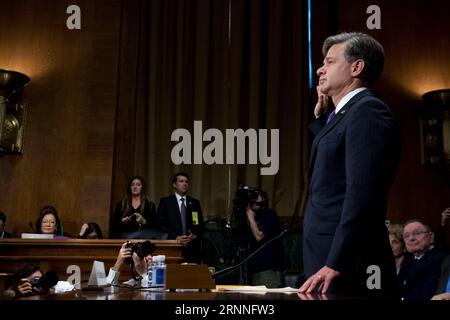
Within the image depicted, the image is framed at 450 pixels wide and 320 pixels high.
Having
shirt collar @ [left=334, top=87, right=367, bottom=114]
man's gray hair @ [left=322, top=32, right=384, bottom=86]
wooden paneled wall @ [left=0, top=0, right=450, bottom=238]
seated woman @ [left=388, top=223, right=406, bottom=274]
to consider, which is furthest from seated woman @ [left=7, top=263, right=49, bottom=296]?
wooden paneled wall @ [left=0, top=0, right=450, bottom=238]

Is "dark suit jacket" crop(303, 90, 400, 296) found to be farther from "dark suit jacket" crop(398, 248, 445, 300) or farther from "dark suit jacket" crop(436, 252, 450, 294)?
"dark suit jacket" crop(398, 248, 445, 300)

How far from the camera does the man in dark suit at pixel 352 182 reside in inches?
63.4

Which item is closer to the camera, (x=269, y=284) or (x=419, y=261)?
(x=419, y=261)

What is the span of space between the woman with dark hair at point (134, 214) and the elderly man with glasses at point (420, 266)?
239cm

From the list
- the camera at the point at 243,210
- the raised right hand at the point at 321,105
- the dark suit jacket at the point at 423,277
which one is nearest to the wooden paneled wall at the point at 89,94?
the camera at the point at 243,210

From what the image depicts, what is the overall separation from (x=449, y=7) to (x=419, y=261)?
4.25 metres

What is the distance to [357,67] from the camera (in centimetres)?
190

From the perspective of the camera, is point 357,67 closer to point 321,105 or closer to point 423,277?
point 321,105

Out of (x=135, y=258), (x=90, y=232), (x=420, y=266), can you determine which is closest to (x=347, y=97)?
(x=135, y=258)

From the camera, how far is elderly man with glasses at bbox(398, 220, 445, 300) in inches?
168

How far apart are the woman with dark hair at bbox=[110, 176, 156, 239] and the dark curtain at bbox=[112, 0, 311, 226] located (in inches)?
50.0

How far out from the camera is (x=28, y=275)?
3.70m
